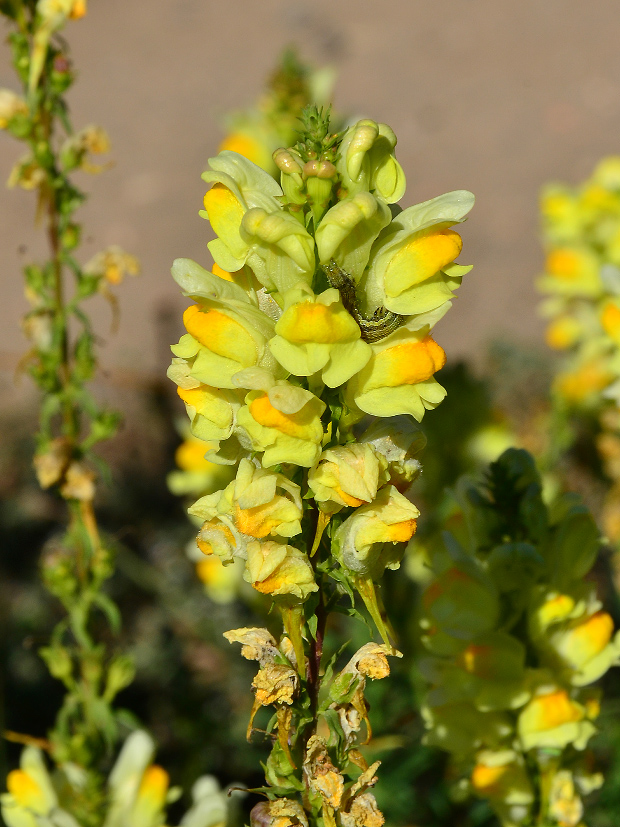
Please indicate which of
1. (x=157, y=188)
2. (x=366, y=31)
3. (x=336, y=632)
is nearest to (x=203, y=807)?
(x=336, y=632)

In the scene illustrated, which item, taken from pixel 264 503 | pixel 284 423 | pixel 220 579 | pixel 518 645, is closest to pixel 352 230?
pixel 284 423

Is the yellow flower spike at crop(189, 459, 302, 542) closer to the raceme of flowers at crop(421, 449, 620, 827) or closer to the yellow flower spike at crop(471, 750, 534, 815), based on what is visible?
the raceme of flowers at crop(421, 449, 620, 827)

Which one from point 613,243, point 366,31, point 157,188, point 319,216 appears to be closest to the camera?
point 319,216

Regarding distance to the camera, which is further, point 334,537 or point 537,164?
point 537,164

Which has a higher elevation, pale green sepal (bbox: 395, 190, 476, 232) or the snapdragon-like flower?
pale green sepal (bbox: 395, 190, 476, 232)

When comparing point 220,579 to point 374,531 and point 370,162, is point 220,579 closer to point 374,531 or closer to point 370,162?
point 374,531

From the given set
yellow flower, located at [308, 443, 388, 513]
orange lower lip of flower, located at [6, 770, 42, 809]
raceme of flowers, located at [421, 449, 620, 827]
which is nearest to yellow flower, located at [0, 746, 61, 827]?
orange lower lip of flower, located at [6, 770, 42, 809]

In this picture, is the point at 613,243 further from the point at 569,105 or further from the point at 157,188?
the point at 569,105

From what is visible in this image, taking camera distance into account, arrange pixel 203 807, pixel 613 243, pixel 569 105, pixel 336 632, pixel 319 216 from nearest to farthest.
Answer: pixel 319 216
pixel 203 807
pixel 336 632
pixel 613 243
pixel 569 105
